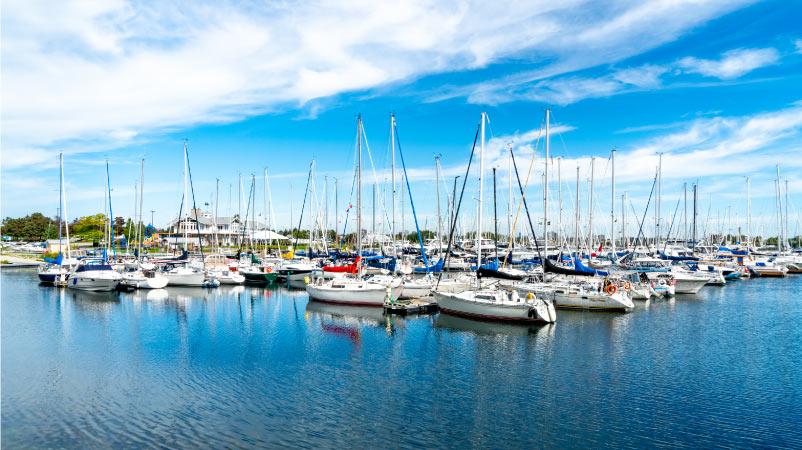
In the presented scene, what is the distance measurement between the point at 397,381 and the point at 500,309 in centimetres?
1462

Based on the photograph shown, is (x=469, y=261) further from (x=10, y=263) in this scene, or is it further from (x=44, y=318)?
(x=10, y=263)

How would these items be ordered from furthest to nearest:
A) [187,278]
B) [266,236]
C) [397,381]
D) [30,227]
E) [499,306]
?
[30,227] < [266,236] < [187,278] < [499,306] < [397,381]

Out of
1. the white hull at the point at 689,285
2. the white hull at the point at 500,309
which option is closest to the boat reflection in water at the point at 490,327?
the white hull at the point at 500,309

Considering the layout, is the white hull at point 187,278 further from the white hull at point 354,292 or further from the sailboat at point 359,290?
the white hull at point 354,292

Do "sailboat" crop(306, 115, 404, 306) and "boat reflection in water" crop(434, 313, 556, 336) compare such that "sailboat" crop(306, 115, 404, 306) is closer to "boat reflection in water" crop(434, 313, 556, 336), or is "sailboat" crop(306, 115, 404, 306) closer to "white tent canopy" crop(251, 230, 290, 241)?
"boat reflection in water" crop(434, 313, 556, 336)

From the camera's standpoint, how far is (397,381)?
22.2 m

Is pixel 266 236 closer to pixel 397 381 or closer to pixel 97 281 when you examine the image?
pixel 97 281

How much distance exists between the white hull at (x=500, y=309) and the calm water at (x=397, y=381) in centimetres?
96

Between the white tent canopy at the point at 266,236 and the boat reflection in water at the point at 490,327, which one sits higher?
the white tent canopy at the point at 266,236

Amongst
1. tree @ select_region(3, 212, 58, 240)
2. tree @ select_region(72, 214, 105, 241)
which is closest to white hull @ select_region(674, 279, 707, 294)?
tree @ select_region(72, 214, 105, 241)

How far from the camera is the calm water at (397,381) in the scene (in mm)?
16500

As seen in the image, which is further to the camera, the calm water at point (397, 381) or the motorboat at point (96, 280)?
the motorboat at point (96, 280)

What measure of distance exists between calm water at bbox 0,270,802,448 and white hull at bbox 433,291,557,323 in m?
0.96

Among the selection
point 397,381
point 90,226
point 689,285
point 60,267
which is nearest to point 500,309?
point 397,381
